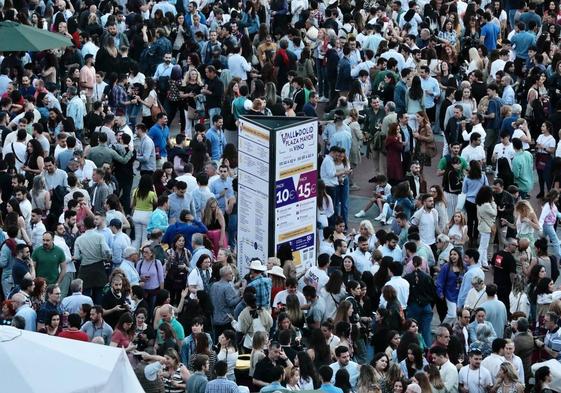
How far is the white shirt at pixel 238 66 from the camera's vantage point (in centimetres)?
2761

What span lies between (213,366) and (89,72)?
964 centimetres

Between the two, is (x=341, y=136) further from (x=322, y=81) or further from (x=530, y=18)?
(x=530, y=18)

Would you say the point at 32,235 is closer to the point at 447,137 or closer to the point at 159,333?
the point at 159,333

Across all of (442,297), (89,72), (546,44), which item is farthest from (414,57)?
(442,297)

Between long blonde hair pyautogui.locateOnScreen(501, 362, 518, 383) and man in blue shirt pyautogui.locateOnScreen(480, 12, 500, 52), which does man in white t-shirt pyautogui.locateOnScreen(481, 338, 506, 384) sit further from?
man in blue shirt pyautogui.locateOnScreen(480, 12, 500, 52)

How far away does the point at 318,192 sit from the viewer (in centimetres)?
2222

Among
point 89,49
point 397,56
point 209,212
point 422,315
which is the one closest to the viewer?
point 422,315

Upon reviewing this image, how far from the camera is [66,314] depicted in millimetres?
18234

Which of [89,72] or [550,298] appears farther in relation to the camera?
[89,72]

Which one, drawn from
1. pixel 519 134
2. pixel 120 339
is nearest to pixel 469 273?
pixel 120 339

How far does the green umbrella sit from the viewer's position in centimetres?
2308

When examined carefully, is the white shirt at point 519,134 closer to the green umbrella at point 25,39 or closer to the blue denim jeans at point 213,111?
the blue denim jeans at point 213,111

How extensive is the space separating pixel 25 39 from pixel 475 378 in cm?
866

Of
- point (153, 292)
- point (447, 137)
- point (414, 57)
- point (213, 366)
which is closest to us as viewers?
point (213, 366)
